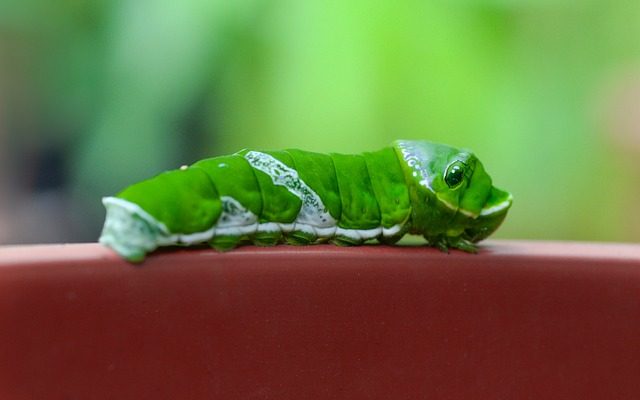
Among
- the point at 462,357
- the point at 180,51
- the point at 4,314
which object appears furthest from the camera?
the point at 180,51

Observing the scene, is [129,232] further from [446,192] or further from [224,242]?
[446,192]

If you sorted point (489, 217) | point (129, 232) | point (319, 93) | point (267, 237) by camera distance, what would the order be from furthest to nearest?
point (319, 93)
point (489, 217)
point (267, 237)
point (129, 232)

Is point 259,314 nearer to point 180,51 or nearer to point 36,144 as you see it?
point 180,51

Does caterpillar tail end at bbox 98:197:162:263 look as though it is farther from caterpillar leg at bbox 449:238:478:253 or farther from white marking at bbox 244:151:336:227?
caterpillar leg at bbox 449:238:478:253

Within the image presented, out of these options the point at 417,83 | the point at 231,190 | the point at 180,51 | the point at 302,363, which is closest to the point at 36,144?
the point at 180,51

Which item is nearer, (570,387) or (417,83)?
(570,387)

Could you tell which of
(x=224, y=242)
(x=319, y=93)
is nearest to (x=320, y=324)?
(x=224, y=242)

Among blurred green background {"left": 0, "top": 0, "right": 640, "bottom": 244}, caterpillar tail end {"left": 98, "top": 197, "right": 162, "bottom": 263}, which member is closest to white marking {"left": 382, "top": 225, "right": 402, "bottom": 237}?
caterpillar tail end {"left": 98, "top": 197, "right": 162, "bottom": 263}
